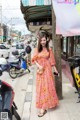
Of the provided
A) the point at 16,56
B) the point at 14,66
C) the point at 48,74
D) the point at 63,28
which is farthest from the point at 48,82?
the point at 16,56

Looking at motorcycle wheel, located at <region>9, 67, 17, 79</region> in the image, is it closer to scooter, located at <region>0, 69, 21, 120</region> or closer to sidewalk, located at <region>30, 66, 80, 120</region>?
sidewalk, located at <region>30, 66, 80, 120</region>

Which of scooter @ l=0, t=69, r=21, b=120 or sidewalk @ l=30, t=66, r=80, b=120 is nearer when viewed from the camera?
scooter @ l=0, t=69, r=21, b=120

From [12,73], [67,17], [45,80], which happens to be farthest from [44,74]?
[12,73]

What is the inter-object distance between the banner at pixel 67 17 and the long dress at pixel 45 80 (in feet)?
3.60

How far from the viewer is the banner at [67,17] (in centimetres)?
521

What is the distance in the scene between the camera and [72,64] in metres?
7.39

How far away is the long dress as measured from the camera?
656 cm

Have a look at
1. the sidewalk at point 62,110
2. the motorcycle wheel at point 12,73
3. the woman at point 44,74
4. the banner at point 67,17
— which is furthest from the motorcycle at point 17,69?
the banner at point 67,17

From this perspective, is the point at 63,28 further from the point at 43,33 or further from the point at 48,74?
the point at 48,74

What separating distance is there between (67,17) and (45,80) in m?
1.74

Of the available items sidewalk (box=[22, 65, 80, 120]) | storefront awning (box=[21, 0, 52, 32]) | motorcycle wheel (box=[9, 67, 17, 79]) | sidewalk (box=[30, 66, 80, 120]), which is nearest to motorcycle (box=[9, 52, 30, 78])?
motorcycle wheel (box=[9, 67, 17, 79])

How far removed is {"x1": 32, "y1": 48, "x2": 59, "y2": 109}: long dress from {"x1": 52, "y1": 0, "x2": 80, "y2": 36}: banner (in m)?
1.10

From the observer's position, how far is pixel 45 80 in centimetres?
662

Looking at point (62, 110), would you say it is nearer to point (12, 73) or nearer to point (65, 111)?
point (65, 111)
